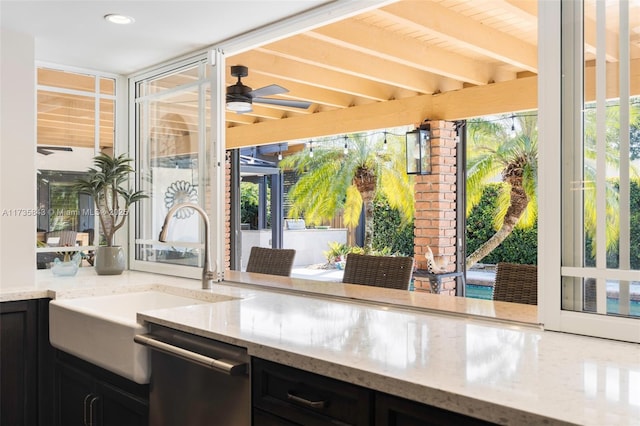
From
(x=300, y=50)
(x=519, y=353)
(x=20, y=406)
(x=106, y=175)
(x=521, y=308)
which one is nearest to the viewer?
(x=519, y=353)

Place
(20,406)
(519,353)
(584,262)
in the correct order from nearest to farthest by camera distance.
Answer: (519,353) < (584,262) < (20,406)

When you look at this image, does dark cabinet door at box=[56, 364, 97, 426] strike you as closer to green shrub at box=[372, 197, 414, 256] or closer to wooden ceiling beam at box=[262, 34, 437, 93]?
wooden ceiling beam at box=[262, 34, 437, 93]

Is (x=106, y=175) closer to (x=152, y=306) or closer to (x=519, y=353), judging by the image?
(x=152, y=306)

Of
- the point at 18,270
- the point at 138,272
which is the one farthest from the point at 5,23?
the point at 138,272

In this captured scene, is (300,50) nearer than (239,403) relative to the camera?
No

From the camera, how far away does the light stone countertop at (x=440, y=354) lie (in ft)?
3.56

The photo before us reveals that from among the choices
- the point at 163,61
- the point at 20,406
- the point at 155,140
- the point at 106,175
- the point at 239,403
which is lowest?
the point at 20,406

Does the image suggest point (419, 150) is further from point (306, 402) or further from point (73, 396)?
point (306, 402)

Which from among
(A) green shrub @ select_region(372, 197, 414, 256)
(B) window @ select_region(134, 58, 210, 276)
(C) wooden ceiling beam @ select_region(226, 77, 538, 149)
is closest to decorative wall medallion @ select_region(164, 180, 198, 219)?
(B) window @ select_region(134, 58, 210, 276)

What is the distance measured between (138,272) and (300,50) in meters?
1.85

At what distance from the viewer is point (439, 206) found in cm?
Result: 546

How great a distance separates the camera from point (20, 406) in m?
2.69

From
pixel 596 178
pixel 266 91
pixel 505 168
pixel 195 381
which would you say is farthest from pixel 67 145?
pixel 505 168

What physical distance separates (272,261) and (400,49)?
5.67 feet
